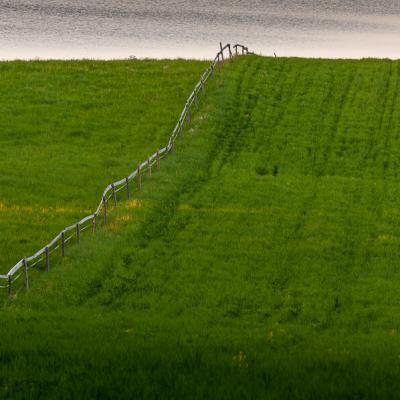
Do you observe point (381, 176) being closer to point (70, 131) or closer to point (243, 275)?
point (243, 275)

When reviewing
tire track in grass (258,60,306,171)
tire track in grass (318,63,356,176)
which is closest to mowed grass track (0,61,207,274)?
tire track in grass (258,60,306,171)

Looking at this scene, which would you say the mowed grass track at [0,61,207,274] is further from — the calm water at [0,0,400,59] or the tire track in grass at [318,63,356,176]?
the calm water at [0,0,400,59]

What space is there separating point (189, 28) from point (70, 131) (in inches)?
2194

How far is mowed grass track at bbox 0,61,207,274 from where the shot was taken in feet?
115

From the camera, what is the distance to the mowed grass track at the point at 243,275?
16.5 m

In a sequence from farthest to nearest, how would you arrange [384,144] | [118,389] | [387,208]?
[384,144], [387,208], [118,389]

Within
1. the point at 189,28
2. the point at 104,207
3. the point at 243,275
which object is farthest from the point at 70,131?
the point at 189,28

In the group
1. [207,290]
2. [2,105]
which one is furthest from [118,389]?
[2,105]

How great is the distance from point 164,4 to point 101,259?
95.7m

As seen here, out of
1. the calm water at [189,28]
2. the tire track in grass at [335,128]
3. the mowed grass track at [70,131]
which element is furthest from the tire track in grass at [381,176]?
the calm water at [189,28]

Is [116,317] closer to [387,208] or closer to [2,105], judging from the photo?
[387,208]

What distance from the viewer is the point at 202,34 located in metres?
98.6

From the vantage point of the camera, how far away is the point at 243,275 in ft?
91.6

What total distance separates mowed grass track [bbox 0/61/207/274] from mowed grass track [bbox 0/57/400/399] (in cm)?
257
